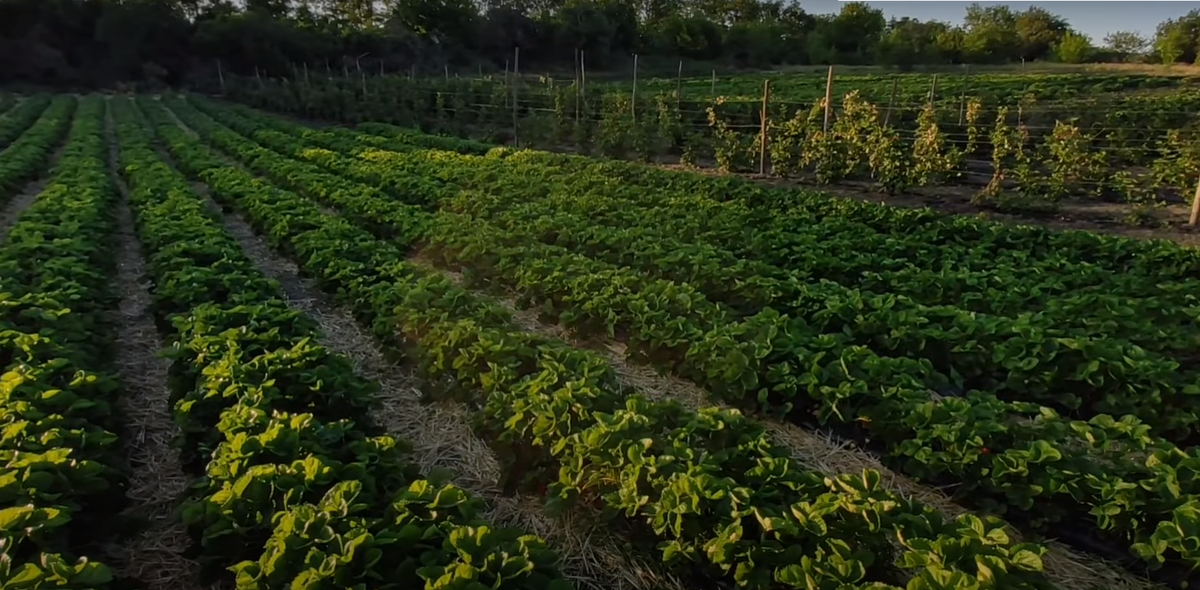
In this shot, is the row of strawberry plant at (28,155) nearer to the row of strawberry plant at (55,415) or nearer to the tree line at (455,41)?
the row of strawberry plant at (55,415)

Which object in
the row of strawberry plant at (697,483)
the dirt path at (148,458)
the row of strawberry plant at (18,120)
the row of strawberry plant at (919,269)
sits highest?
the row of strawberry plant at (18,120)

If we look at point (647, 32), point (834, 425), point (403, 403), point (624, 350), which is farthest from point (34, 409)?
point (647, 32)

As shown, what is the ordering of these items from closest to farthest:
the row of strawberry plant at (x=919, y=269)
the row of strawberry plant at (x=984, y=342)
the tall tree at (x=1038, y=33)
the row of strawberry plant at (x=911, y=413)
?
the row of strawberry plant at (x=911, y=413)
the row of strawberry plant at (x=984, y=342)
the row of strawberry plant at (x=919, y=269)
the tall tree at (x=1038, y=33)

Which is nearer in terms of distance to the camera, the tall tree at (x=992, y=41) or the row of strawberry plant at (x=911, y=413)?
the row of strawberry plant at (x=911, y=413)

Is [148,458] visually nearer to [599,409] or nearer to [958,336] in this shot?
[599,409]

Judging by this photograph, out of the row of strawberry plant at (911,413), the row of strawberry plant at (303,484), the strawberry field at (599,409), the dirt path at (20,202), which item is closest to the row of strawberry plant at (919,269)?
the strawberry field at (599,409)

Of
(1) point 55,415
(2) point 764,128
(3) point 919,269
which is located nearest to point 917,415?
(3) point 919,269

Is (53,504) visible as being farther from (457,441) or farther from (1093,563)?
(1093,563)

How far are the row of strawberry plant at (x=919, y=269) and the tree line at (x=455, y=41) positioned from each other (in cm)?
4772

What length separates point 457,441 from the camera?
538 centimetres

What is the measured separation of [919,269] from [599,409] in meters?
5.08

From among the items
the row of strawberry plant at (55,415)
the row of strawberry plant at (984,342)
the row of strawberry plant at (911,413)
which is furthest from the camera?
the row of strawberry plant at (984,342)

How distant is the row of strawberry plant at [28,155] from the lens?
1391 centimetres

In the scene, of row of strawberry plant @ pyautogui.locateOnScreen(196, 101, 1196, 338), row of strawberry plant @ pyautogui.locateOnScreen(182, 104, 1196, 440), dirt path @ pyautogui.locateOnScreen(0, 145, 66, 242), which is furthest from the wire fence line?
dirt path @ pyautogui.locateOnScreen(0, 145, 66, 242)
